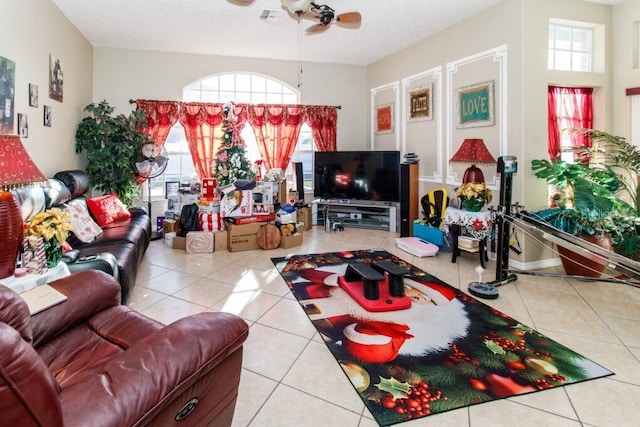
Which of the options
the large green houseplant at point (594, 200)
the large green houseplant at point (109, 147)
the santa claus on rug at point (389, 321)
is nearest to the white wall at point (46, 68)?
the large green houseplant at point (109, 147)

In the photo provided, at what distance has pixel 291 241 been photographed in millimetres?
4773

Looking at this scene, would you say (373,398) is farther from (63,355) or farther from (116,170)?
(116,170)

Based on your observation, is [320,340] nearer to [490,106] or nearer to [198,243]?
[198,243]

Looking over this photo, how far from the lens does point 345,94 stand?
6555mm

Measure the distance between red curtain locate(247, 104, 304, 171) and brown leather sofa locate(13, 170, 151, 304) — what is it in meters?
2.39

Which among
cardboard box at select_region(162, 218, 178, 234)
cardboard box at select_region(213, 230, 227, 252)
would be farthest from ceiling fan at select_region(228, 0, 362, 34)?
cardboard box at select_region(162, 218, 178, 234)

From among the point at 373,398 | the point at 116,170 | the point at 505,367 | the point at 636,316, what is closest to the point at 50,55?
the point at 116,170

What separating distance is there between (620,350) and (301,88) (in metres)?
5.55

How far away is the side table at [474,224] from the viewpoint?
3.70 metres

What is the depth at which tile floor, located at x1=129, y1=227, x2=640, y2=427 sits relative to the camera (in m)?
1.67

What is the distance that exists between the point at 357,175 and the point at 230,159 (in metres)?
2.02

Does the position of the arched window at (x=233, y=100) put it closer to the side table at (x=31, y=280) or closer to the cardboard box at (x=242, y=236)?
the cardboard box at (x=242, y=236)

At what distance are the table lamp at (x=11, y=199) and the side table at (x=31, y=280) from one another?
8 centimetres

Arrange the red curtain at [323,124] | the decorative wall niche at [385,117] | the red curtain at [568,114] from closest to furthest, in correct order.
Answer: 1. the red curtain at [568,114]
2. the decorative wall niche at [385,117]
3. the red curtain at [323,124]
